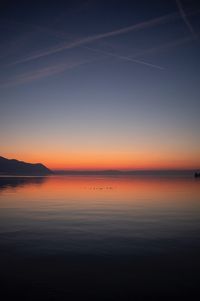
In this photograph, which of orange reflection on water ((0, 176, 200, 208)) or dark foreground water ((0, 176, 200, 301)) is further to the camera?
orange reflection on water ((0, 176, 200, 208))

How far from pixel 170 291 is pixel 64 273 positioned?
4530mm

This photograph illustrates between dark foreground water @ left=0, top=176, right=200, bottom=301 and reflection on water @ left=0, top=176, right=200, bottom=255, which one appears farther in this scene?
reflection on water @ left=0, top=176, right=200, bottom=255

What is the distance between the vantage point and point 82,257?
14.6m

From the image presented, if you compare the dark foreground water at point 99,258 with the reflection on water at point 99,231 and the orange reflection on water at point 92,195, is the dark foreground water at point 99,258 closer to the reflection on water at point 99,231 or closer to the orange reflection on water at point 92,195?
the reflection on water at point 99,231

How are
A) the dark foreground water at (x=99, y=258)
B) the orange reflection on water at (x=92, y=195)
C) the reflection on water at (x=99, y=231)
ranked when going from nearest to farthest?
the dark foreground water at (x=99, y=258) → the reflection on water at (x=99, y=231) → the orange reflection on water at (x=92, y=195)

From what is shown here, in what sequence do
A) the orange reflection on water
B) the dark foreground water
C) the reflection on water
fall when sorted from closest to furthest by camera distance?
the dark foreground water < the reflection on water < the orange reflection on water

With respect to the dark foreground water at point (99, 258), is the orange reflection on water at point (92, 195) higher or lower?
higher

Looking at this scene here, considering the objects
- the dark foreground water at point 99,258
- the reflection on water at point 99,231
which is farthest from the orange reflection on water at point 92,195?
the dark foreground water at point 99,258

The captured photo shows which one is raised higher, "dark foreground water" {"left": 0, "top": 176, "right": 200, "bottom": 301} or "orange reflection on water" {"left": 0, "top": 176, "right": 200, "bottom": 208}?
"orange reflection on water" {"left": 0, "top": 176, "right": 200, "bottom": 208}

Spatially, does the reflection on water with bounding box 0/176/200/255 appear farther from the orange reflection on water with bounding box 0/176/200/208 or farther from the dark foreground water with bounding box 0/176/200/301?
the orange reflection on water with bounding box 0/176/200/208

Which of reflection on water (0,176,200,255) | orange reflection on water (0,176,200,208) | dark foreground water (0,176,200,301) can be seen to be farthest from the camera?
orange reflection on water (0,176,200,208)

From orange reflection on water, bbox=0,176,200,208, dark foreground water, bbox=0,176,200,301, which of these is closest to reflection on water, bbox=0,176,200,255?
dark foreground water, bbox=0,176,200,301

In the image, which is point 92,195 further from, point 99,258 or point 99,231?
point 99,258

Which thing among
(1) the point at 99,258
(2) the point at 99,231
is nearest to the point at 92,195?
(2) the point at 99,231
